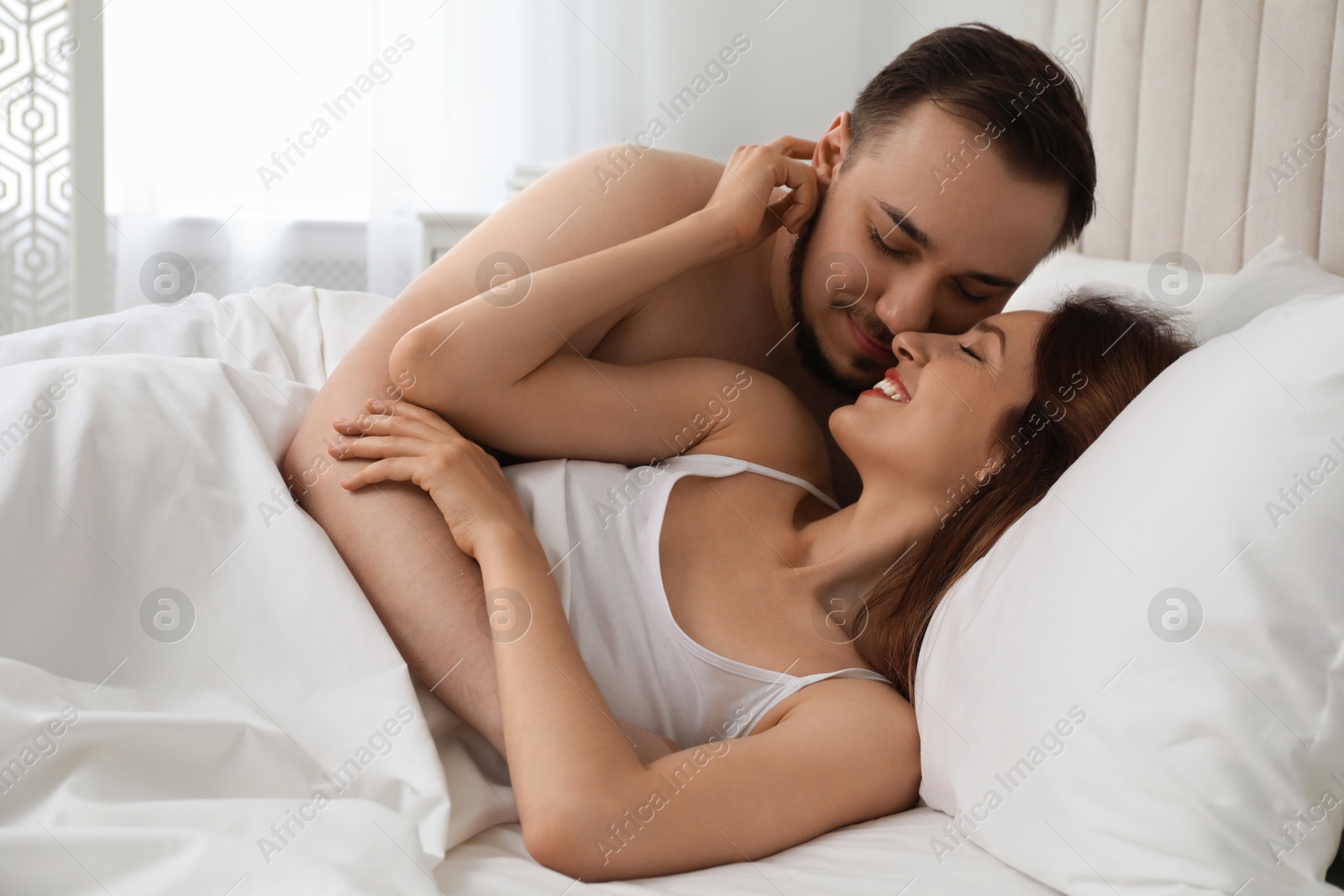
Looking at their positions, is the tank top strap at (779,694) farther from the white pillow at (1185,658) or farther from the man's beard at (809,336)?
the man's beard at (809,336)

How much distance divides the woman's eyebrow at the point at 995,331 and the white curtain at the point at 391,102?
1.96m

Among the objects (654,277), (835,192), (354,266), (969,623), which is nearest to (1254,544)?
(969,623)

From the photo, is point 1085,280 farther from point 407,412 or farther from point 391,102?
point 391,102

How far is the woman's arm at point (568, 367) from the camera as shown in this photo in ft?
3.29

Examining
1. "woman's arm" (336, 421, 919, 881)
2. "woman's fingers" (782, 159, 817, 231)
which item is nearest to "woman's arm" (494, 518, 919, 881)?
"woman's arm" (336, 421, 919, 881)

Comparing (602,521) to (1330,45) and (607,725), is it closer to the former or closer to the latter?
(607,725)

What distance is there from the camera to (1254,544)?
65 centimetres

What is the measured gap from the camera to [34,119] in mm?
2107

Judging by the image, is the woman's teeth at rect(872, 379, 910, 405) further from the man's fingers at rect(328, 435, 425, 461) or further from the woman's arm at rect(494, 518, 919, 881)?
the man's fingers at rect(328, 435, 425, 461)

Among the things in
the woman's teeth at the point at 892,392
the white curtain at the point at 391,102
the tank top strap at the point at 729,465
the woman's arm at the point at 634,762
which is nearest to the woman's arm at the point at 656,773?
the woman's arm at the point at 634,762

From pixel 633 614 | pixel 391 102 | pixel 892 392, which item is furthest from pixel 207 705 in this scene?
pixel 391 102

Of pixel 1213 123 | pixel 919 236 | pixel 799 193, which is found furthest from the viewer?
pixel 1213 123

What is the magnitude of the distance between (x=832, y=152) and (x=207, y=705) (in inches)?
40.2

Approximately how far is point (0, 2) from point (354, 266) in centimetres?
118
